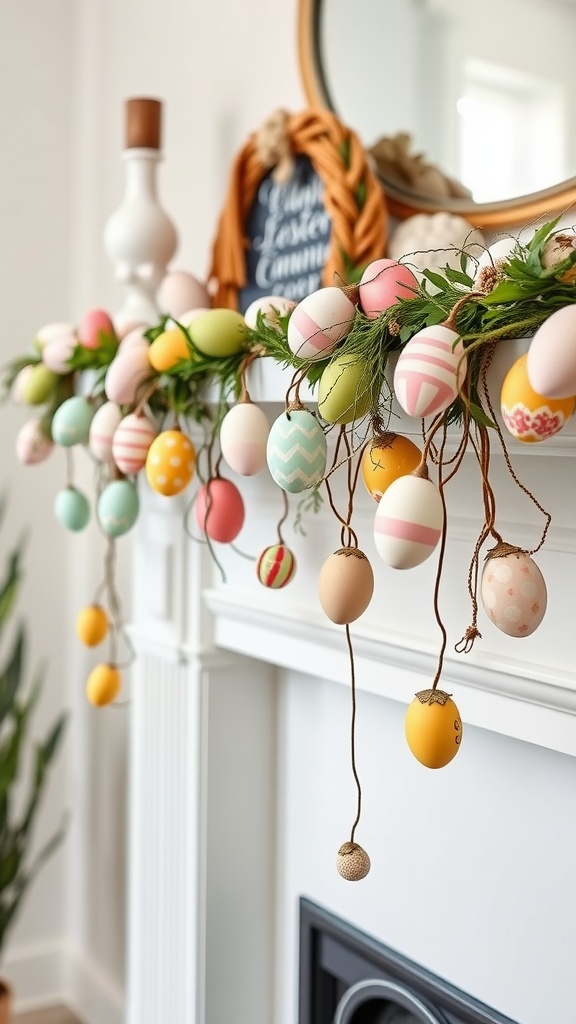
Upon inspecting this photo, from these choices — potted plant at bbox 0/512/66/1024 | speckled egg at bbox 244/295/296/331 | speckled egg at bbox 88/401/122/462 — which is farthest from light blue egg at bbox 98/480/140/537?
potted plant at bbox 0/512/66/1024

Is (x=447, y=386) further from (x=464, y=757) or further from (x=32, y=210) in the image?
(x=32, y=210)

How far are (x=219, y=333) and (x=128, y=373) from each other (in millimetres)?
150

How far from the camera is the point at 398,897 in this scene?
1147 mm

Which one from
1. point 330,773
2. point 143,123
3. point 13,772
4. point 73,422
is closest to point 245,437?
point 73,422

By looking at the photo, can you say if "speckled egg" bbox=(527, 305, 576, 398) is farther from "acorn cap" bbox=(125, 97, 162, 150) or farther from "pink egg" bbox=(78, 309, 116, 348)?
"acorn cap" bbox=(125, 97, 162, 150)

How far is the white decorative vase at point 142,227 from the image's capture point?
134cm

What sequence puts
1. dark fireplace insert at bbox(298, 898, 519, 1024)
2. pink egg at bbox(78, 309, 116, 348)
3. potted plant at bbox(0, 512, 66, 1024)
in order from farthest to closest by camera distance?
potted plant at bbox(0, 512, 66, 1024) → pink egg at bbox(78, 309, 116, 348) → dark fireplace insert at bbox(298, 898, 519, 1024)

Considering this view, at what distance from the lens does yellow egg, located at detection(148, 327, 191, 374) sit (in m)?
1.00

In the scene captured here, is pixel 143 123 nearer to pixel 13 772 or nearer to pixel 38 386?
pixel 38 386

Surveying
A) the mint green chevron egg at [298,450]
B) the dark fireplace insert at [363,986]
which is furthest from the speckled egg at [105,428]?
the dark fireplace insert at [363,986]

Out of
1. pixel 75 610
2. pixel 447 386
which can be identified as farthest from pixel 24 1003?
pixel 447 386

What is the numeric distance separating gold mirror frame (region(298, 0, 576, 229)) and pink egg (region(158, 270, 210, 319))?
9.7 inches

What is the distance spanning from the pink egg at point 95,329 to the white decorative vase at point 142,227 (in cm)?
11

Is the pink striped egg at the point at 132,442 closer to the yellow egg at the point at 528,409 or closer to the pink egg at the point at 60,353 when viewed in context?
the pink egg at the point at 60,353
